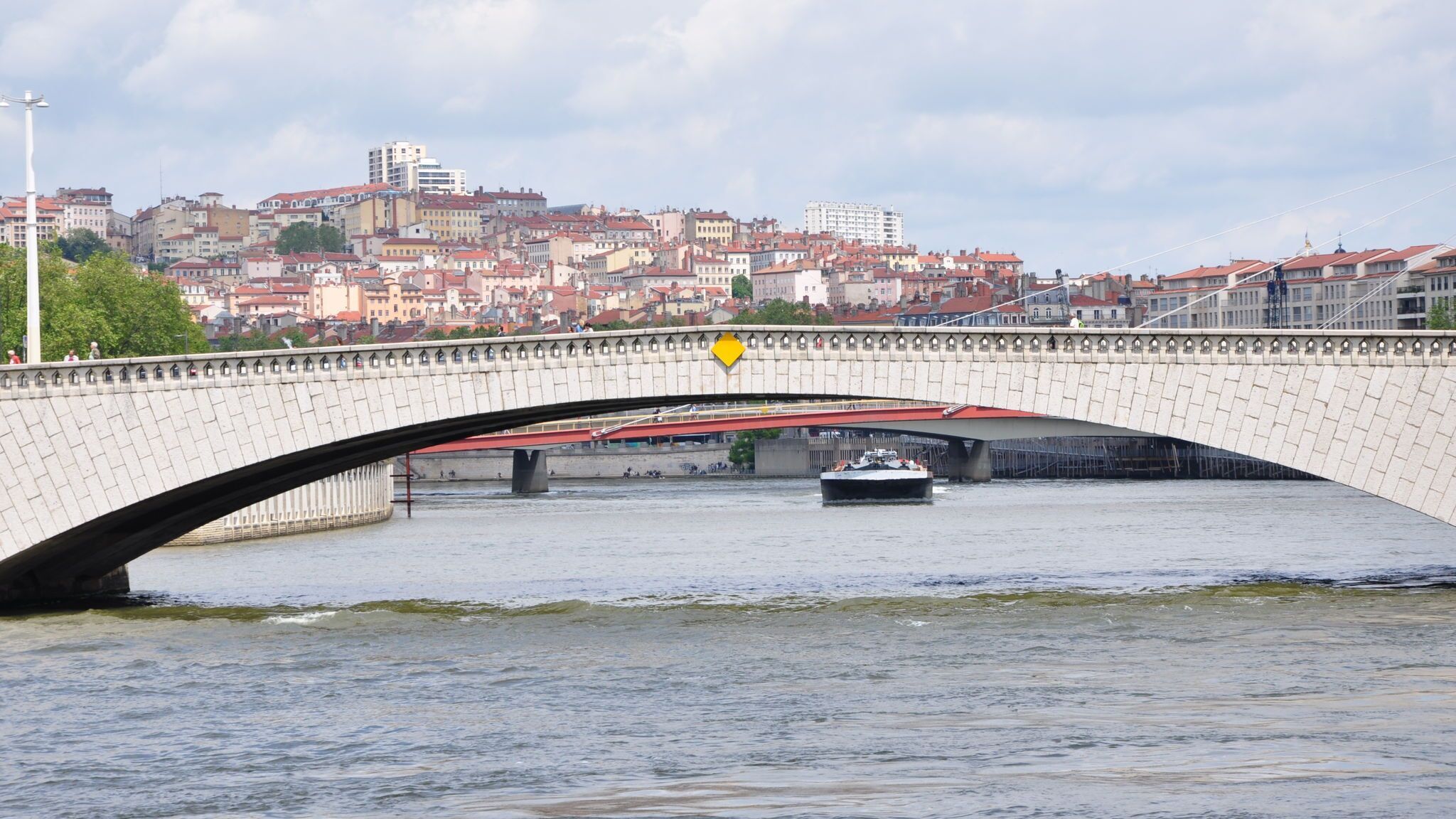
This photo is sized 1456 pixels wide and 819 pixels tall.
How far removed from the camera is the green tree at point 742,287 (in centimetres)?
17462

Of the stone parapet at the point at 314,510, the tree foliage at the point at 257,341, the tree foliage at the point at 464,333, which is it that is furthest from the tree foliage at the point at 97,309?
the tree foliage at the point at 257,341

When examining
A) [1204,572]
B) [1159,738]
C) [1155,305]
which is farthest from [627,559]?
[1155,305]

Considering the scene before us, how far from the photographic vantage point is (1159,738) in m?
15.2

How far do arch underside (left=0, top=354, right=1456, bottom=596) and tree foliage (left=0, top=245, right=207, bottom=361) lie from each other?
88.3ft

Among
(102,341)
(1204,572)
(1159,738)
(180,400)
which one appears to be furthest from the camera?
(102,341)

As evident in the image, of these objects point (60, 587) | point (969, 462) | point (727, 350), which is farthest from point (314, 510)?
point (969, 462)

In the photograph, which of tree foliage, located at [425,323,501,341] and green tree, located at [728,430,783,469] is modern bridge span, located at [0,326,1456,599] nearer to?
green tree, located at [728,430,783,469]

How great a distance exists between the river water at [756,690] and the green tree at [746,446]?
6418 centimetres

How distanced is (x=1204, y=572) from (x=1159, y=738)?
14.6 meters

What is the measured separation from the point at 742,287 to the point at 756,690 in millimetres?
160661

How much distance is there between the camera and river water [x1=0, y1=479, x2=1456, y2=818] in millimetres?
13797

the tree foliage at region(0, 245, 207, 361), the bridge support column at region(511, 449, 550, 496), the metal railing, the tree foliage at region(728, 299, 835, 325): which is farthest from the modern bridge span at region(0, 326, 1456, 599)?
the tree foliage at region(728, 299, 835, 325)

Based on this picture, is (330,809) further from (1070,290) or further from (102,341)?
(1070,290)

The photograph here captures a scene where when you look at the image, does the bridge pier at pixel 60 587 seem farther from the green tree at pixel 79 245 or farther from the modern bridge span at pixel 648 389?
the green tree at pixel 79 245
